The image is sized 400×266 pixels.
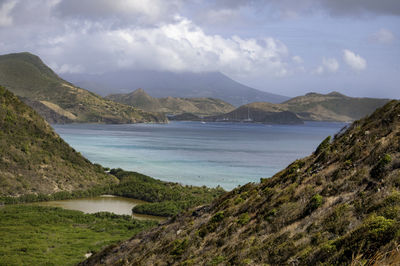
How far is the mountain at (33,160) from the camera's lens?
240 ft

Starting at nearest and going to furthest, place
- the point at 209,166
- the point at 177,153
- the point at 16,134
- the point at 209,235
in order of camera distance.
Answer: the point at 209,235, the point at 16,134, the point at 209,166, the point at 177,153

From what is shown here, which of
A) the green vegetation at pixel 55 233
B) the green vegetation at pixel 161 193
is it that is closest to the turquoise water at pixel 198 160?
the green vegetation at pixel 161 193

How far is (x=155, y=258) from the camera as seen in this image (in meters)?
18.7

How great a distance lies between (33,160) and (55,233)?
31.7 meters

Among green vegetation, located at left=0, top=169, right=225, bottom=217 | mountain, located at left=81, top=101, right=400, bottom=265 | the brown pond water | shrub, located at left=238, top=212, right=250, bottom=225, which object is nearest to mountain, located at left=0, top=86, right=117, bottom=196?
green vegetation, located at left=0, top=169, right=225, bottom=217

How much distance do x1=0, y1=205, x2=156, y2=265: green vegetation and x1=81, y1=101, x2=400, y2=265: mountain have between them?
866 inches

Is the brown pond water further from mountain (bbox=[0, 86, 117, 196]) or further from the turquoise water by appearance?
the turquoise water

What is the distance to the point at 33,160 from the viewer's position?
3088 inches

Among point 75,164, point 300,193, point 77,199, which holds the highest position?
point 300,193

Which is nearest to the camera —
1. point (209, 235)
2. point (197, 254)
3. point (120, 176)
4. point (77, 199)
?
point (197, 254)

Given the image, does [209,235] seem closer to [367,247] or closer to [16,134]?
[367,247]

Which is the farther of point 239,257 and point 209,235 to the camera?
point 209,235

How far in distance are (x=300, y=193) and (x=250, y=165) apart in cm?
10002

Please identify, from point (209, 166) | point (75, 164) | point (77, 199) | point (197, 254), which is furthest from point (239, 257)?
point (209, 166)
